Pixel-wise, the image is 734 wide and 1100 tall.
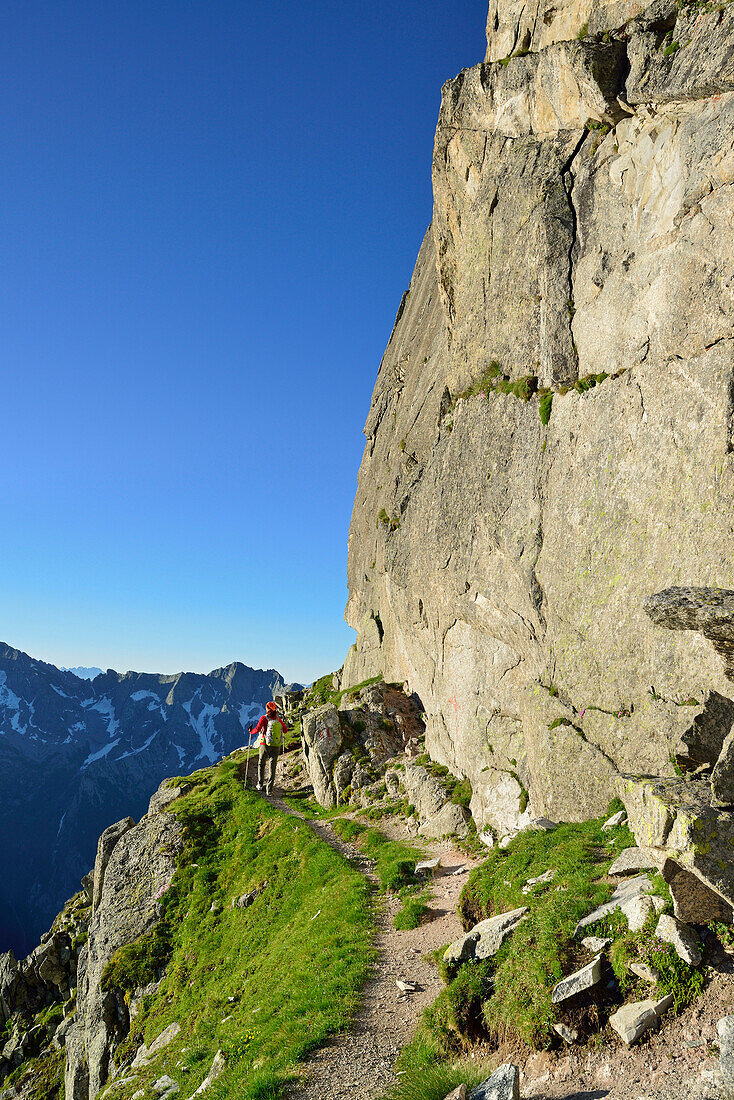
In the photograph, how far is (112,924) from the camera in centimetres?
3619

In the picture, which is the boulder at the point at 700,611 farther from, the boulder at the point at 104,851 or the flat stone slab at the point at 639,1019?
the boulder at the point at 104,851

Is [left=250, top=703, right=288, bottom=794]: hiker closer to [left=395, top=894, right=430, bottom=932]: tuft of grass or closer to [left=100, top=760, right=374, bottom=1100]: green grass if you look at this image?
[left=100, top=760, right=374, bottom=1100]: green grass

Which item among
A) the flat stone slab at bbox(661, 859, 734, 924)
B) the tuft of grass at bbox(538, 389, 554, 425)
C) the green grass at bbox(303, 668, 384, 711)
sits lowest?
the flat stone slab at bbox(661, 859, 734, 924)

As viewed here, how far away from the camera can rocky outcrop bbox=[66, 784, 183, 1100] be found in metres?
30.0

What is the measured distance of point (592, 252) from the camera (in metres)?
26.0

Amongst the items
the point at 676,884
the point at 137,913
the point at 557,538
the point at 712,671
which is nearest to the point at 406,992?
the point at 676,884

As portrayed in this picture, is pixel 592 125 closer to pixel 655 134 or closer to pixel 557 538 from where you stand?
pixel 655 134

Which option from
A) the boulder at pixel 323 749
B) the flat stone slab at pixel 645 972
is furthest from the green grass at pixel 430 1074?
the boulder at pixel 323 749

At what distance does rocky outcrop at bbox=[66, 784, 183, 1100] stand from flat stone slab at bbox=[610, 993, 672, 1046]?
96.4 feet

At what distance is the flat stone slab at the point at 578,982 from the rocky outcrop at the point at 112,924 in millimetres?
28020

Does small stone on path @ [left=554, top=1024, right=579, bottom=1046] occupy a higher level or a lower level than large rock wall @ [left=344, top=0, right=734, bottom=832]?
lower

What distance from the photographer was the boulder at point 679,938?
9531mm

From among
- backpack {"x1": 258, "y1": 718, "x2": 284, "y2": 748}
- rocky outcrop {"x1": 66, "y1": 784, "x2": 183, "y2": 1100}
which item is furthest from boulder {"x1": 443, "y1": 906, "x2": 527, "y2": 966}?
backpack {"x1": 258, "y1": 718, "x2": 284, "y2": 748}

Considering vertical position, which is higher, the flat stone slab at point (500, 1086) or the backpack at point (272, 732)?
the backpack at point (272, 732)
